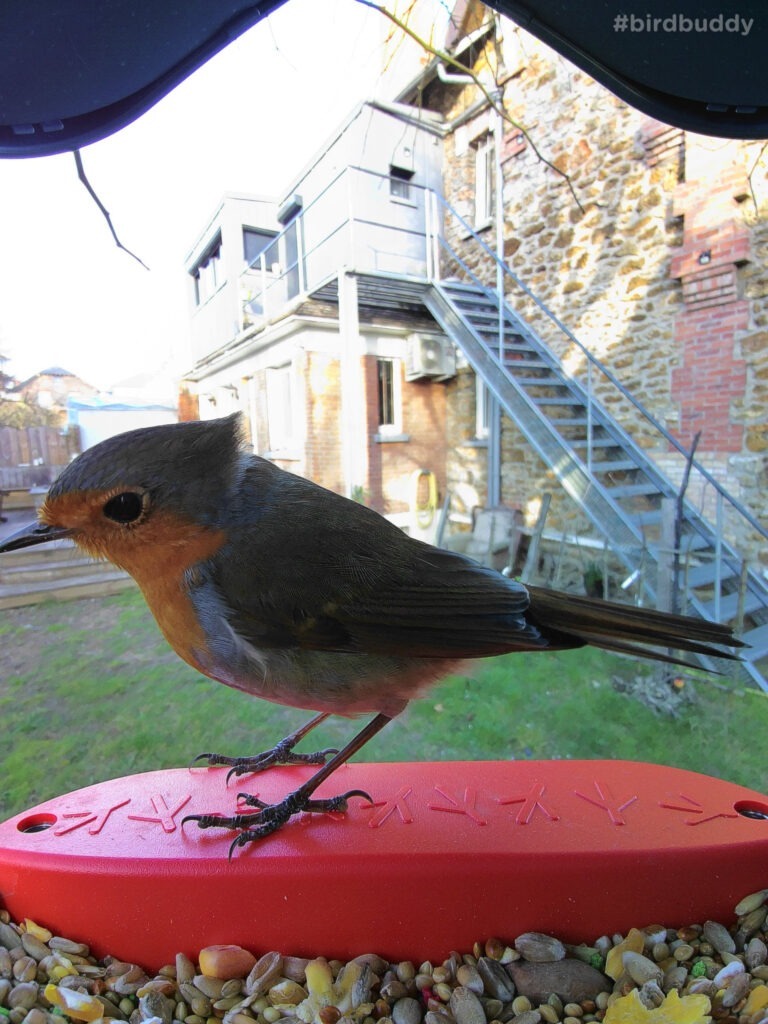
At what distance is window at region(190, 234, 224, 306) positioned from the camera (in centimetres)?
773

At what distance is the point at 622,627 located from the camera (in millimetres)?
839

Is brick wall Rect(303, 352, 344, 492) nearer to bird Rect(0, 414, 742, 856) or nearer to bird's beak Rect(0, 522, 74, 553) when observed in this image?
bird Rect(0, 414, 742, 856)

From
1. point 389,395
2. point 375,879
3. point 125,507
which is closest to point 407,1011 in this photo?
point 375,879

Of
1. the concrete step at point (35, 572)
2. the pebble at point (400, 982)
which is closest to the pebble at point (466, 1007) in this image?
the pebble at point (400, 982)

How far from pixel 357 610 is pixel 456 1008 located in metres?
0.52

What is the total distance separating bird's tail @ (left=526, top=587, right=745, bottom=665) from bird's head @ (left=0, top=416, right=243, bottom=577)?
0.53 metres

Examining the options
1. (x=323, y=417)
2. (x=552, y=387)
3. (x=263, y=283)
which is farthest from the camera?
(x=263, y=283)

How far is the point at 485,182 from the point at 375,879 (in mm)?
6037

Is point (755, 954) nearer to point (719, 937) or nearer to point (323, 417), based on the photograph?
point (719, 937)

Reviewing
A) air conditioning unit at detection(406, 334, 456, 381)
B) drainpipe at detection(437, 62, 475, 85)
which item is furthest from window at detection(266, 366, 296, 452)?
drainpipe at detection(437, 62, 475, 85)

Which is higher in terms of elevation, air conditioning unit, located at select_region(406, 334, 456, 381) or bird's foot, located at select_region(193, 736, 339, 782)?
air conditioning unit, located at select_region(406, 334, 456, 381)

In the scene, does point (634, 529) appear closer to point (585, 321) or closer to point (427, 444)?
point (585, 321)

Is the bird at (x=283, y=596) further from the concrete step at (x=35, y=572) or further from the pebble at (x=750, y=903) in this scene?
the concrete step at (x=35, y=572)

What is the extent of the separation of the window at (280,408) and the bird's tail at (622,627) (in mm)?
4563
